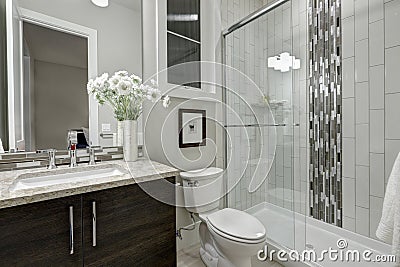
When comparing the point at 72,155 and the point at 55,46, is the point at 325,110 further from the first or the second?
the point at 55,46

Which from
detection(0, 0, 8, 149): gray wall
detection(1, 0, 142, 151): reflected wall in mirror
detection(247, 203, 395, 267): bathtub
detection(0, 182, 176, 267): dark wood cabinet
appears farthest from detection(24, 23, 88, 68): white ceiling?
detection(247, 203, 395, 267): bathtub

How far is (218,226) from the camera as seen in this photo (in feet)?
4.97

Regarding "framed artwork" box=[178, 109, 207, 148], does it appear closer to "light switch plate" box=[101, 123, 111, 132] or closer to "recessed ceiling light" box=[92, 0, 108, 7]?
"light switch plate" box=[101, 123, 111, 132]

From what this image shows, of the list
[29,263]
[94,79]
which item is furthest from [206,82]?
[29,263]

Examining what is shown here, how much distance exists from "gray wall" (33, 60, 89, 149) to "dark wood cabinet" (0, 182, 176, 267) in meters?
0.64

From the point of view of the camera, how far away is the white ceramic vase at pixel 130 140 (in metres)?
1.54

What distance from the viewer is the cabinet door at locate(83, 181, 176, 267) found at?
1.03m

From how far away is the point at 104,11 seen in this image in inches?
63.7

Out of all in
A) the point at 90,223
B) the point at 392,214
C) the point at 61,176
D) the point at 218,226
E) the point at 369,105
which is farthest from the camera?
the point at 369,105

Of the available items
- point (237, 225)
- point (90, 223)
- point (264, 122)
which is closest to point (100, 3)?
point (90, 223)

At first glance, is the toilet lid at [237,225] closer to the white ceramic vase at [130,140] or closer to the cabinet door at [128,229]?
the cabinet door at [128,229]

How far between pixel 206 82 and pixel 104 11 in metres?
0.98

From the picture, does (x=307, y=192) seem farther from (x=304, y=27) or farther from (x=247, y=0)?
(x=247, y=0)

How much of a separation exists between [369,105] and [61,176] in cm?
228
